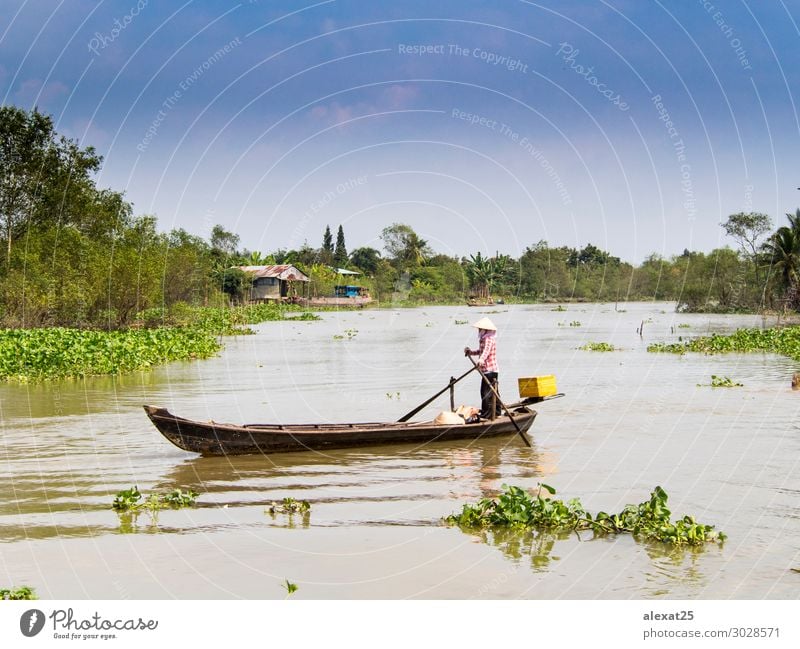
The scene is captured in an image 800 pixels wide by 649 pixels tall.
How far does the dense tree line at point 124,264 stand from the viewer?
108ft

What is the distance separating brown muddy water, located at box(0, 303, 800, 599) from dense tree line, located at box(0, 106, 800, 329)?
13.0 metres

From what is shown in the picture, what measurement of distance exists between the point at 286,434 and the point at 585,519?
4585mm

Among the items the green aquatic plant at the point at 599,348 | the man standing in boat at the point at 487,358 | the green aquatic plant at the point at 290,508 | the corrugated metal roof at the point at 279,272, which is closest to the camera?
the green aquatic plant at the point at 290,508

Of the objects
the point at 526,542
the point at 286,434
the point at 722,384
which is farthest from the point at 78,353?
the point at 526,542

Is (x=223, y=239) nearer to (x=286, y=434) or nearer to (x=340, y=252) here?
(x=340, y=252)

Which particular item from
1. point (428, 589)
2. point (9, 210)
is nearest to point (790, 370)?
point (428, 589)

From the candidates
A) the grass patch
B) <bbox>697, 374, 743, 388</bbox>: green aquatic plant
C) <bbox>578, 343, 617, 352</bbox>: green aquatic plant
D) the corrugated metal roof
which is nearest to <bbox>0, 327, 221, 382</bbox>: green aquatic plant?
the grass patch

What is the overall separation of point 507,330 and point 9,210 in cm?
2433

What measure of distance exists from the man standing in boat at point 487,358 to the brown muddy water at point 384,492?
60 cm

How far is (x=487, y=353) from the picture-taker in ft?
42.9

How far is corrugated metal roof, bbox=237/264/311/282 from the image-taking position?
73500 millimetres

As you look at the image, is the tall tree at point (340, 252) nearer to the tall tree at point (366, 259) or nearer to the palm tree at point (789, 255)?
the tall tree at point (366, 259)

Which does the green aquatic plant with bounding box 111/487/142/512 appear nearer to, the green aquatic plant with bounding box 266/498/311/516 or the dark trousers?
the green aquatic plant with bounding box 266/498/311/516

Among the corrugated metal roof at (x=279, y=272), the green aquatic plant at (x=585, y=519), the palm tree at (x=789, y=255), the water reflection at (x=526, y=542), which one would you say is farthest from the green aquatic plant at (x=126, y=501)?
the corrugated metal roof at (x=279, y=272)
